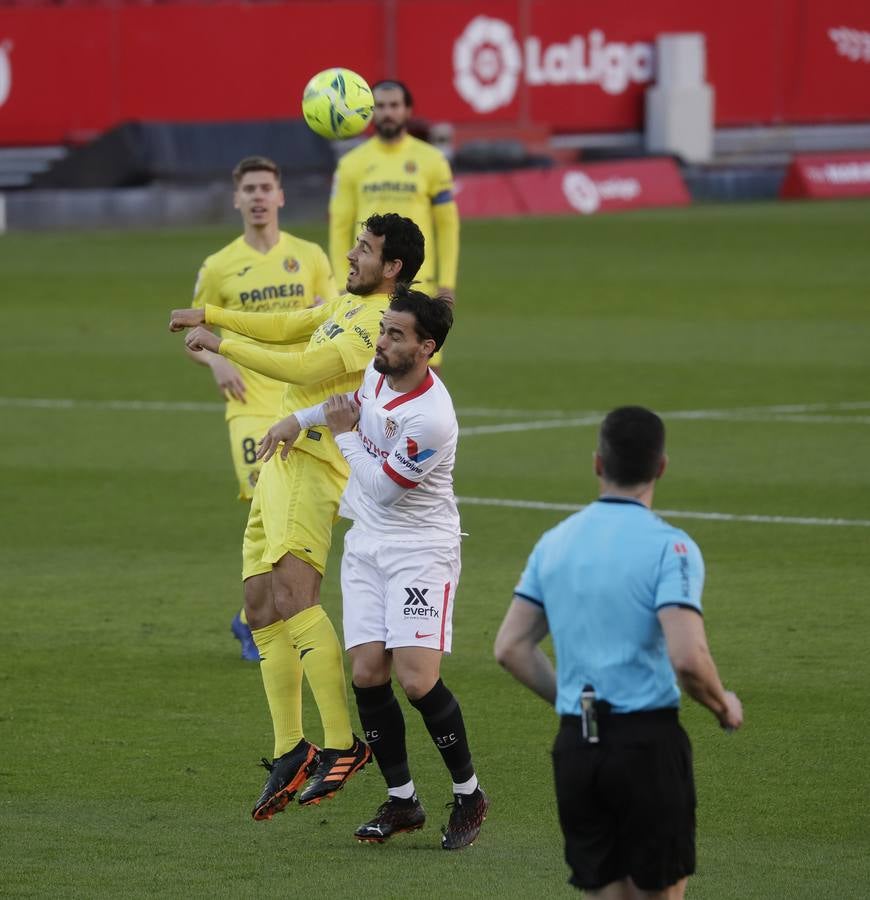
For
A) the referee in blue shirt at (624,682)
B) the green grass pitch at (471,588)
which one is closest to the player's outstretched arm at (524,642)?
the referee in blue shirt at (624,682)

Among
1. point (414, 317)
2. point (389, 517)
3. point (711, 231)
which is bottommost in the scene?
point (711, 231)

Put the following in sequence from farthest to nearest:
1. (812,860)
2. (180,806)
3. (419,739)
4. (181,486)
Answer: (181,486)
(419,739)
(180,806)
(812,860)

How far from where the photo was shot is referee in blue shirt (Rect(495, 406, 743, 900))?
192 inches

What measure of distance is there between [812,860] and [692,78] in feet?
132

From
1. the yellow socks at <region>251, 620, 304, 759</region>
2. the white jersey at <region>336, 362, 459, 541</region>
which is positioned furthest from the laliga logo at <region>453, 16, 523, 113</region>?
the white jersey at <region>336, 362, 459, 541</region>

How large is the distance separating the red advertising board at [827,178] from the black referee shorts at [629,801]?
1474 inches

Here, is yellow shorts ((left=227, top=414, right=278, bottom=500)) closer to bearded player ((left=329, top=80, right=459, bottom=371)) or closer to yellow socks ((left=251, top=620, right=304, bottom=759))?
yellow socks ((left=251, top=620, right=304, bottom=759))

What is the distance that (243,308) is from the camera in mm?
10375

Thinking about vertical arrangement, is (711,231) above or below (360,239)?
below

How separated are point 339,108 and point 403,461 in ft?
13.3

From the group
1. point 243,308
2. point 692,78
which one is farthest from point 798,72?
point 243,308

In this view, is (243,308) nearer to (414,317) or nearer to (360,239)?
(360,239)

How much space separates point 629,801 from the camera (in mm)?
4926

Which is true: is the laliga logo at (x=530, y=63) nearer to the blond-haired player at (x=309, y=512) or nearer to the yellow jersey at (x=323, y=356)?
the yellow jersey at (x=323, y=356)
